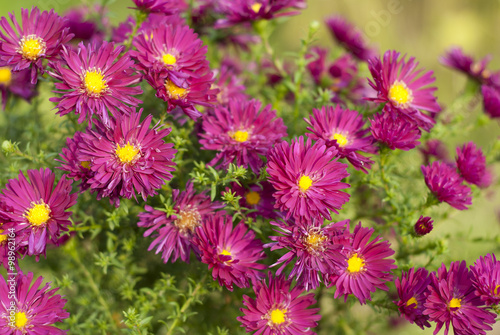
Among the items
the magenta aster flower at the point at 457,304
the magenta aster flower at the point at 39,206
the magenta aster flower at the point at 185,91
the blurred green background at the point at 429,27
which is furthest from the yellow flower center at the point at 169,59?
the blurred green background at the point at 429,27

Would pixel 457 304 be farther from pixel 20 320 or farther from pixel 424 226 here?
pixel 20 320

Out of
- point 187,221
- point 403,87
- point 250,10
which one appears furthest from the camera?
point 250,10

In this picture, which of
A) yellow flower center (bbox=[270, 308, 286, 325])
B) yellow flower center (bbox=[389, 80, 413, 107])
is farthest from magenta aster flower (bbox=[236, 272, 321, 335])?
yellow flower center (bbox=[389, 80, 413, 107])

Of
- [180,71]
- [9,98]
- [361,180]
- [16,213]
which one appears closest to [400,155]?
[361,180]

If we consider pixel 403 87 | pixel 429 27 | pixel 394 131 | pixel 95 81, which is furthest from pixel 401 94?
pixel 429 27

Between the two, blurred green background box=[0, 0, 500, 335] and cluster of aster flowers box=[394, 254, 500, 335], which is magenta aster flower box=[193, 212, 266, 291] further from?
blurred green background box=[0, 0, 500, 335]

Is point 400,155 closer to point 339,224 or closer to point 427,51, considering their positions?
point 339,224
